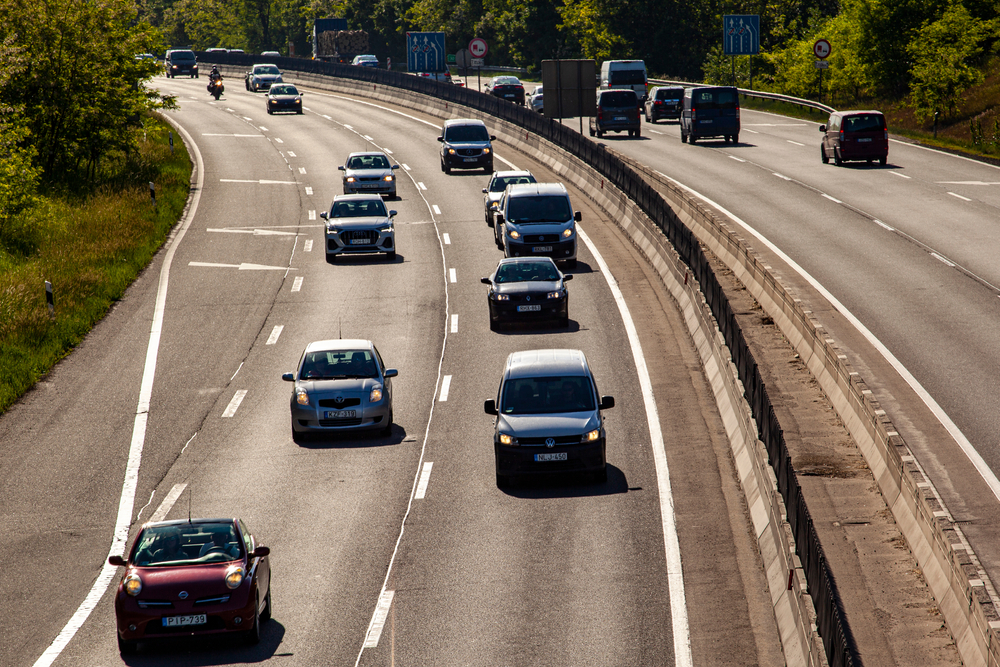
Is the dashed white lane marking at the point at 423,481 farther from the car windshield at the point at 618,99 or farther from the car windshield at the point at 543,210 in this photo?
the car windshield at the point at 618,99

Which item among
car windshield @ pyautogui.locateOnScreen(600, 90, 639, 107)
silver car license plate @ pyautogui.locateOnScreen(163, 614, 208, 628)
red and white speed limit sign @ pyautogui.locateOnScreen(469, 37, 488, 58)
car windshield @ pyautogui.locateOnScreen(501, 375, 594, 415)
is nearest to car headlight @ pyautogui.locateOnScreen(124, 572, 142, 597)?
silver car license plate @ pyautogui.locateOnScreen(163, 614, 208, 628)

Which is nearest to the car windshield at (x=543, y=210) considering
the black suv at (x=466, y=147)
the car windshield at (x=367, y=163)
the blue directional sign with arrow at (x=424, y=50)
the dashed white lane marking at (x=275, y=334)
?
the dashed white lane marking at (x=275, y=334)

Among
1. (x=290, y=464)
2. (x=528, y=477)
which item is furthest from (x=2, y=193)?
(x=528, y=477)

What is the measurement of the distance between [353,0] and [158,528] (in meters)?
135

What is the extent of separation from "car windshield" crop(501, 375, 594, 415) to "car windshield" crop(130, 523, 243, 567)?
6198mm

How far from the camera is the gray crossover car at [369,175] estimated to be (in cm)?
4475

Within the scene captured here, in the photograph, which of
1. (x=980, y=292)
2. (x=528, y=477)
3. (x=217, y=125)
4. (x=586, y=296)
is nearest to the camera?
(x=528, y=477)

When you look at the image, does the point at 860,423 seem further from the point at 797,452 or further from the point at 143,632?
the point at 143,632

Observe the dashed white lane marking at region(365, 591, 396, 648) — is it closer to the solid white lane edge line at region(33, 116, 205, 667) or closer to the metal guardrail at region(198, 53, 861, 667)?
the solid white lane edge line at region(33, 116, 205, 667)

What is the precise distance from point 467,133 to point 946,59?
79.2 feet

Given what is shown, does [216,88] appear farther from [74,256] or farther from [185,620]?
[185,620]

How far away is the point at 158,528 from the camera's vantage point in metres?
13.3

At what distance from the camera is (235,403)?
23609 millimetres

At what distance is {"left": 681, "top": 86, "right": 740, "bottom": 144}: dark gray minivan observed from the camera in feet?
177
